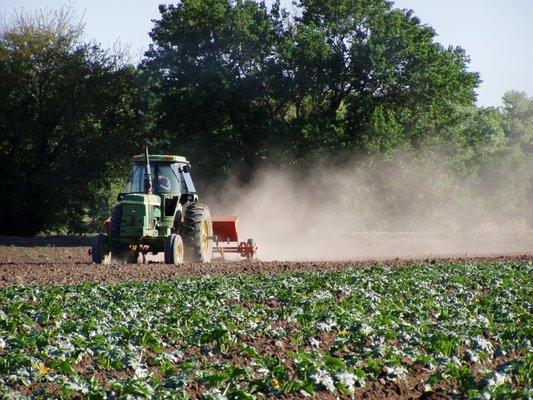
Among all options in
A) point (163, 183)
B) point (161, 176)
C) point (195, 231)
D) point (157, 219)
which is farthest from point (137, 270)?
point (161, 176)

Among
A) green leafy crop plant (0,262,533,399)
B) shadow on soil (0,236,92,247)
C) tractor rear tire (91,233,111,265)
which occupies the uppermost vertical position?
shadow on soil (0,236,92,247)

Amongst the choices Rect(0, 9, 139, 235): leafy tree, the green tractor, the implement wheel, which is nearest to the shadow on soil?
Rect(0, 9, 139, 235): leafy tree

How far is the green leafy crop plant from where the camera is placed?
842 centimetres

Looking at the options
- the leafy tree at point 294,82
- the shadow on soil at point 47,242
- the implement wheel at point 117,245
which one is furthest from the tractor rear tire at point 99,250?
the leafy tree at point 294,82

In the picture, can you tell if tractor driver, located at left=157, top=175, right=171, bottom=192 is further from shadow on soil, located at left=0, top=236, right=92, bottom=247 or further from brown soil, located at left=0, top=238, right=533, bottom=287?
shadow on soil, located at left=0, top=236, right=92, bottom=247

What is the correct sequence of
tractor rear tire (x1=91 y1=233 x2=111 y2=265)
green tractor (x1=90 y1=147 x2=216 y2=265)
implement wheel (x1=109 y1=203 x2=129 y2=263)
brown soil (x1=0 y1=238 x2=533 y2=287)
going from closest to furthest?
brown soil (x1=0 y1=238 x2=533 y2=287) < green tractor (x1=90 y1=147 x2=216 y2=265) < implement wheel (x1=109 y1=203 x2=129 y2=263) < tractor rear tire (x1=91 y1=233 x2=111 y2=265)

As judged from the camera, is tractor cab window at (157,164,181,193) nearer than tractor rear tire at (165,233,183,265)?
No

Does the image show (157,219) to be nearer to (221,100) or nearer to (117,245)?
(117,245)

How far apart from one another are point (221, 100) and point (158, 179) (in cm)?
1729

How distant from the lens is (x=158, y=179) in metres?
22.3

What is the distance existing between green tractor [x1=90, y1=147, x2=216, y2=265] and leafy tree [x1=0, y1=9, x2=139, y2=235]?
58.3ft

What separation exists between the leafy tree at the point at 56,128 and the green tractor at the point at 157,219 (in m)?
17.8

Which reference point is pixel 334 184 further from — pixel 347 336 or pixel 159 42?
pixel 347 336

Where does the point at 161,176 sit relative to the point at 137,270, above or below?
above
